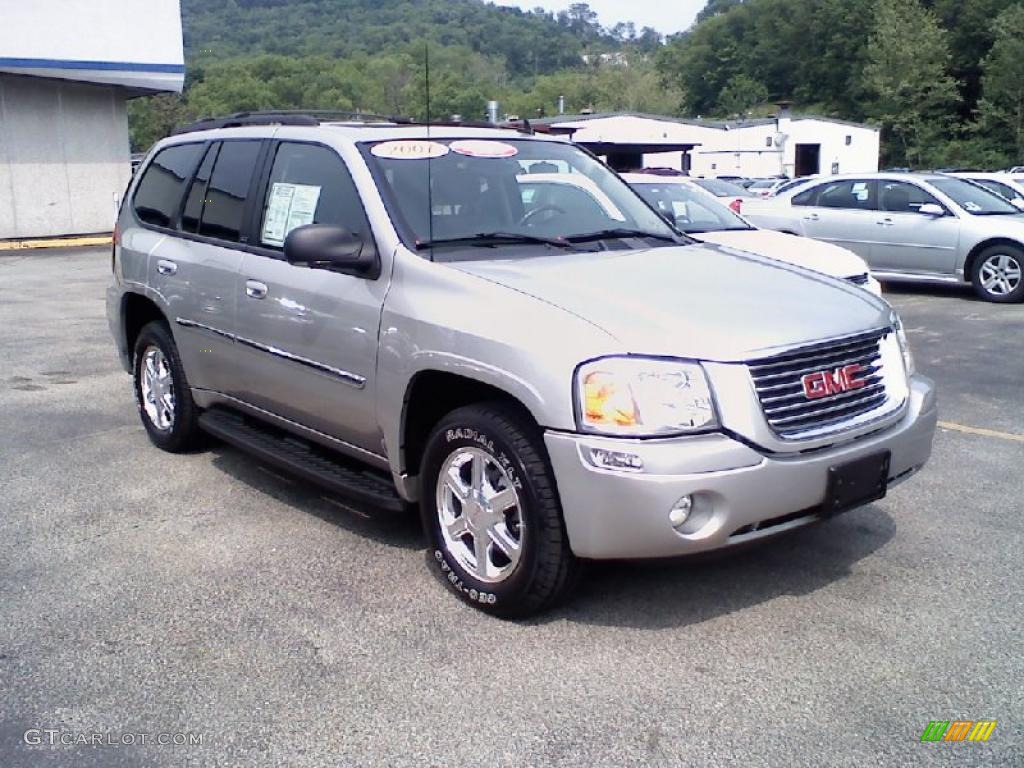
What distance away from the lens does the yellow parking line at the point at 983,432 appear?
20.2 ft

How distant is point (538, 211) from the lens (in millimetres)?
4680

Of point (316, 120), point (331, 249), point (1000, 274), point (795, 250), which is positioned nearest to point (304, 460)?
point (331, 249)

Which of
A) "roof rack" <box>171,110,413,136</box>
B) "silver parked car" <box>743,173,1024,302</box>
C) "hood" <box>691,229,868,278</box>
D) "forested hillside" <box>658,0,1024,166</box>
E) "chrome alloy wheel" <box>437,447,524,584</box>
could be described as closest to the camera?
"chrome alloy wheel" <box>437,447,524,584</box>

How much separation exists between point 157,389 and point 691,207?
5.78 meters

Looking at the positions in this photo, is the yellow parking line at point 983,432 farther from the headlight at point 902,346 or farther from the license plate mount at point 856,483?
the license plate mount at point 856,483

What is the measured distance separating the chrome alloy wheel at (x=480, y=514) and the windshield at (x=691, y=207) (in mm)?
6049

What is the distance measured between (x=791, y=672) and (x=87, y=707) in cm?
228

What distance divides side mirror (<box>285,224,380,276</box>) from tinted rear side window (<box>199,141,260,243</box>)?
3.67 ft

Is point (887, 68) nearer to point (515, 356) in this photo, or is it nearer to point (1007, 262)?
point (1007, 262)

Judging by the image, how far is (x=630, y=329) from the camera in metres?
3.47

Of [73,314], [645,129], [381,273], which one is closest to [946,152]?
[645,129]

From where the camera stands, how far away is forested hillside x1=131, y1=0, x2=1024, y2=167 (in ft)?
63.8

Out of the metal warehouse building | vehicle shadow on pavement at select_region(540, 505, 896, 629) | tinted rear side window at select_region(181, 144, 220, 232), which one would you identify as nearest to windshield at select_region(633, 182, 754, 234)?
tinted rear side window at select_region(181, 144, 220, 232)

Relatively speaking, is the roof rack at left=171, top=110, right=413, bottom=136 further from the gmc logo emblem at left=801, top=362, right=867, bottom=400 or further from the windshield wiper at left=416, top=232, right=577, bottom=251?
the gmc logo emblem at left=801, top=362, right=867, bottom=400
